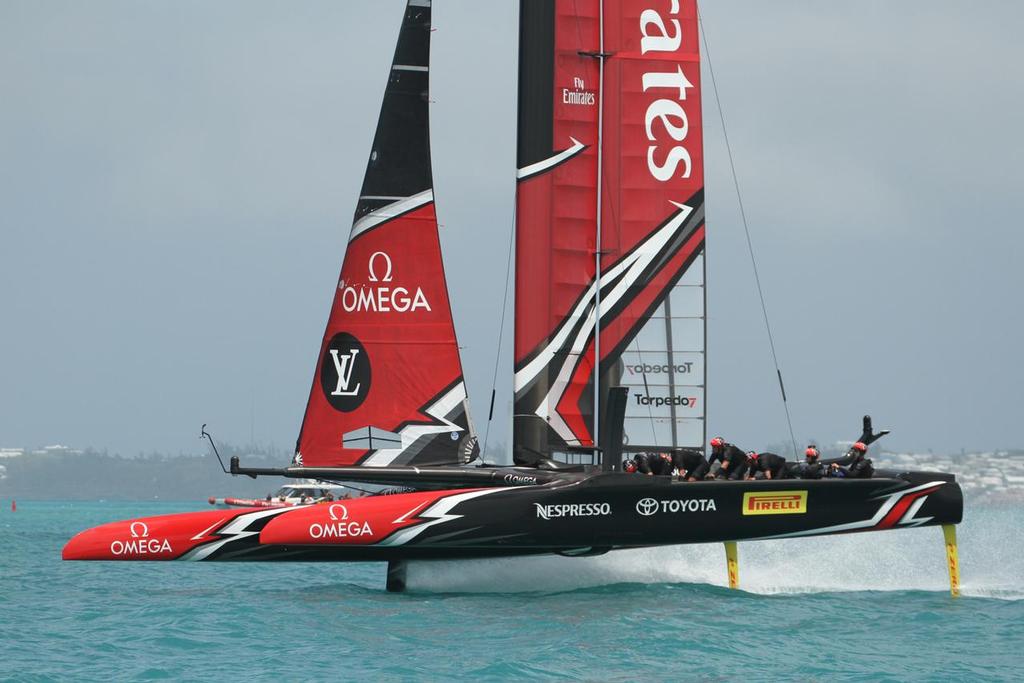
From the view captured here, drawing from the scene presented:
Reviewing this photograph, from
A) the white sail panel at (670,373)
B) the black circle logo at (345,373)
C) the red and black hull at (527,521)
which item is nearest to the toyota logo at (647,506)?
the red and black hull at (527,521)

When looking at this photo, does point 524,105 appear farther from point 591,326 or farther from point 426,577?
point 426,577

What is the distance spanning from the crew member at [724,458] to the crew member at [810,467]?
700 mm

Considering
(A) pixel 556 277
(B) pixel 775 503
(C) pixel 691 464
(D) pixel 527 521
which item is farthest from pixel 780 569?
(A) pixel 556 277

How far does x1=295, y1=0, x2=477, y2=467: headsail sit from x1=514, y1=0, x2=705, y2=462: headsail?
1.02 metres

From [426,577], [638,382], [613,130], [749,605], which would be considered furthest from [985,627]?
[613,130]

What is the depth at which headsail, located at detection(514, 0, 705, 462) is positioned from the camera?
707 inches

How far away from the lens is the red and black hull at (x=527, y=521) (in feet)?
51.1

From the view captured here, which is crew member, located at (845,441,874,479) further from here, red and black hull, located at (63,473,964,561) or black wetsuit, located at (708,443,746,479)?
black wetsuit, located at (708,443,746,479)

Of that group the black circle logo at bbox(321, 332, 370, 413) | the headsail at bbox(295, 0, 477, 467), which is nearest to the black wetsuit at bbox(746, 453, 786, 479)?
the headsail at bbox(295, 0, 477, 467)

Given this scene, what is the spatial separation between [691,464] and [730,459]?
472mm

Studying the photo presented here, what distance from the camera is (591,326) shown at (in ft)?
59.5

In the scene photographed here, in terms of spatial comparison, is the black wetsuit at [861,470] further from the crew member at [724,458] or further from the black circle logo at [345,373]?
the black circle logo at [345,373]

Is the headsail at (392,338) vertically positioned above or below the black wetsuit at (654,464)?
above

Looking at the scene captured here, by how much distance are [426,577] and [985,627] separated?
21.1ft
